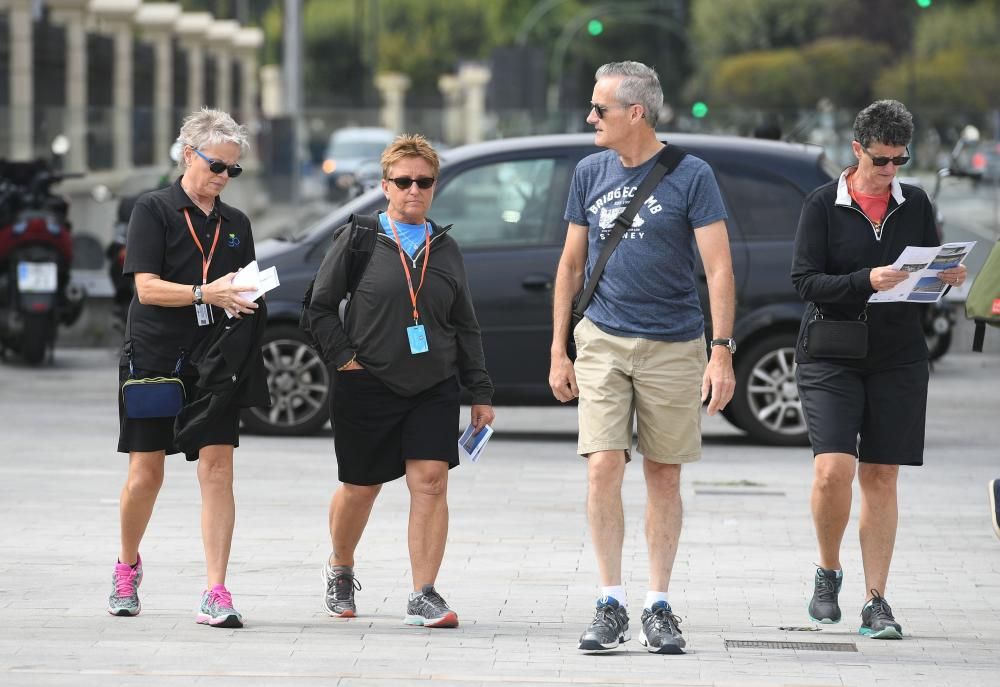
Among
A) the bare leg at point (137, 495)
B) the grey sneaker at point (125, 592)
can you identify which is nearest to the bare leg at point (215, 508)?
the bare leg at point (137, 495)

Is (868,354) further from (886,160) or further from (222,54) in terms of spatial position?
(222,54)

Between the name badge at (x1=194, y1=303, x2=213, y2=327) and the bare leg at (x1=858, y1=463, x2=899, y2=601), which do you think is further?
the bare leg at (x1=858, y1=463, x2=899, y2=601)

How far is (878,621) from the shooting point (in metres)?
6.59

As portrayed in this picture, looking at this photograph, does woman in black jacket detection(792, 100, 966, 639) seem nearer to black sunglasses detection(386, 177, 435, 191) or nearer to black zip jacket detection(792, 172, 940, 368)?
black zip jacket detection(792, 172, 940, 368)

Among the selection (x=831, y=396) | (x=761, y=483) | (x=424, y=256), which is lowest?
(x=761, y=483)

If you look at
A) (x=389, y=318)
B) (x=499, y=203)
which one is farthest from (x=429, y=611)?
(x=499, y=203)

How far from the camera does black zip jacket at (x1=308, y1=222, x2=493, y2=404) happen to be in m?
6.65

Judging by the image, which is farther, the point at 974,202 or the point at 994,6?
the point at 994,6

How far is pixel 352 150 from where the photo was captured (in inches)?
1252

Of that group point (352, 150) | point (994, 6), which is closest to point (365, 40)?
point (994, 6)

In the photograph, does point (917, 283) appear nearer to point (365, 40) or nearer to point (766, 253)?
point (766, 253)

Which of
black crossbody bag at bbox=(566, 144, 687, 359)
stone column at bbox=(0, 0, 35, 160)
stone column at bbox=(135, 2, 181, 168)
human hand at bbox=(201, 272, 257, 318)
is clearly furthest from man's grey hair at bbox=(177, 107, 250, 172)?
stone column at bbox=(135, 2, 181, 168)

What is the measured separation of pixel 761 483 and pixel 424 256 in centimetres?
414

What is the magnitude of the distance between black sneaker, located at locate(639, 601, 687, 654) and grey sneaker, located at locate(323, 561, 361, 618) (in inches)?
43.0
